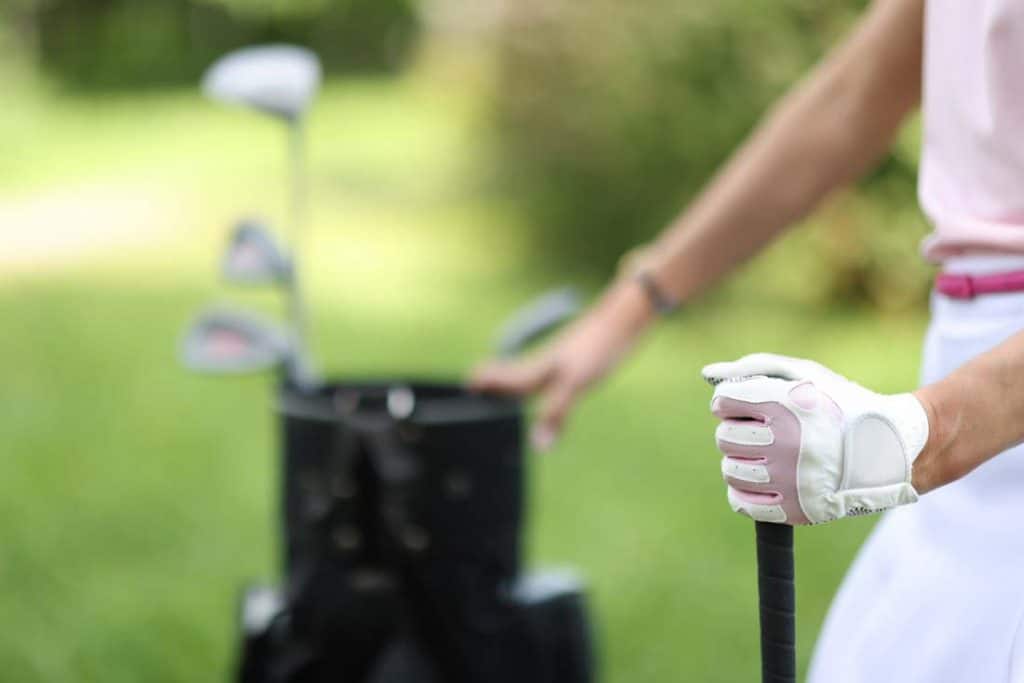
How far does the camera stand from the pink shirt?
1435mm

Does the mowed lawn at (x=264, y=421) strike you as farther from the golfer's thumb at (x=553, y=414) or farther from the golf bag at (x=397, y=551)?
the golfer's thumb at (x=553, y=414)

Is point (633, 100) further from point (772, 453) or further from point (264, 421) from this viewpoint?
point (772, 453)

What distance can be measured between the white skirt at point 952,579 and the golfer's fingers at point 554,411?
1.93 feet

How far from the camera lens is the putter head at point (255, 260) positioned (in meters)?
2.51

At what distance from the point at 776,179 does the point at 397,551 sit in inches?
28.7

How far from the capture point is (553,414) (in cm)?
214

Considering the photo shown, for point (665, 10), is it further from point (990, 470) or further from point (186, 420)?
point (990, 470)

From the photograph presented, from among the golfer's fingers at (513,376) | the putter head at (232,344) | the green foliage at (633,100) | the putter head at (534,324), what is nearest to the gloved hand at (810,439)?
the golfer's fingers at (513,376)

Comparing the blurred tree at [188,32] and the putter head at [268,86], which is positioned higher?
the blurred tree at [188,32]

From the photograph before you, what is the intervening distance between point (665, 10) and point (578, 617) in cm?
473

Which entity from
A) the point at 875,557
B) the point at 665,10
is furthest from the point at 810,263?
the point at 875,557

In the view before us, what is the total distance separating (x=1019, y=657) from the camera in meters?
1.38

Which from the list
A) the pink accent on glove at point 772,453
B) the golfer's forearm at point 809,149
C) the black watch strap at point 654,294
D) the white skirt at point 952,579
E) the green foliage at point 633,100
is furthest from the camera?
the green foliage at point 633,100

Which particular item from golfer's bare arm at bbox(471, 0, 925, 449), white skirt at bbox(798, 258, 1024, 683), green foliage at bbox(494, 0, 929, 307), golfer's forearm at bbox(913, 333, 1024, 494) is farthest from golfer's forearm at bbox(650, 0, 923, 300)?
green foliage at bbox(494, 0, 929, 307)
